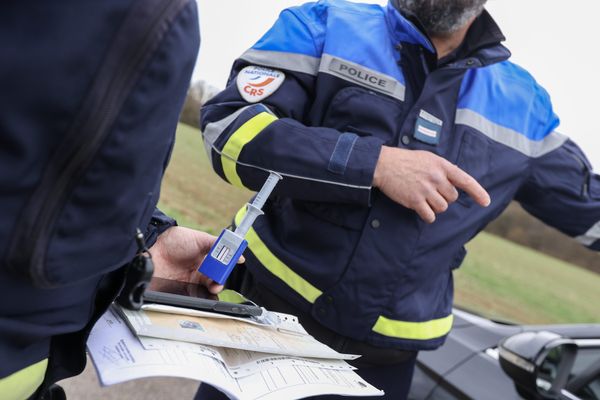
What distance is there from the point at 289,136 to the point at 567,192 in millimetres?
908

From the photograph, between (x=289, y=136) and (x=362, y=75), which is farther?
(x=362, y=75)

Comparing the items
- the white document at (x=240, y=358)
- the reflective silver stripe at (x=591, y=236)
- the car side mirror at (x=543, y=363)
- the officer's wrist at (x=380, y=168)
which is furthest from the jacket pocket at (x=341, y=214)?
the reflective silver stripe at (x=591, y=236)

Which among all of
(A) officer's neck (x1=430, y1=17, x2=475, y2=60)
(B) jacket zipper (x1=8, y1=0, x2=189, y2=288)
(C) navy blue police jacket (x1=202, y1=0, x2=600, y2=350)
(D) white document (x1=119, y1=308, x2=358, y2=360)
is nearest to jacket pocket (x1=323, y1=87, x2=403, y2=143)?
(C) navy blue police jacket (x1=202, y1=0, x2=600, y2=350)

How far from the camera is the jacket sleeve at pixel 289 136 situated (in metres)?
1.29

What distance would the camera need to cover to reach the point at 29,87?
1.62 ft

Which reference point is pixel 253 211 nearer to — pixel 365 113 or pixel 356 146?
pixel 356 146

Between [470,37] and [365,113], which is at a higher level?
[470,37]

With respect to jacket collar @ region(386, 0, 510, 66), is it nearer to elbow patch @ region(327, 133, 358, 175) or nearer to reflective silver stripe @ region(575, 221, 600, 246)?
elbow patch @ region(327, 133, 358, 175)

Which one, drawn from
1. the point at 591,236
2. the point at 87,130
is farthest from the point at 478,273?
the point at 87,130

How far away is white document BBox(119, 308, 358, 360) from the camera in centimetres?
78

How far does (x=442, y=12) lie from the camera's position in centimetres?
145

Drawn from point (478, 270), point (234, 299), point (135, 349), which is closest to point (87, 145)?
point (135, 349)

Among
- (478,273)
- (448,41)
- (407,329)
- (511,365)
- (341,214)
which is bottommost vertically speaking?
(478,273)

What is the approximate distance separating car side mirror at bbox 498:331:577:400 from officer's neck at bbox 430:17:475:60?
88 centimetres
